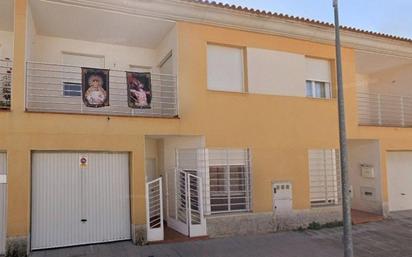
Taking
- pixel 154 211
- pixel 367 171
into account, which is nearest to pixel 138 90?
pixel 154 211

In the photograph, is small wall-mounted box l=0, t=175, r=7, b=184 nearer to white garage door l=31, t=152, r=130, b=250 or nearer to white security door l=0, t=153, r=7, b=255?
white security door l=0, t=153, r=7, b=255

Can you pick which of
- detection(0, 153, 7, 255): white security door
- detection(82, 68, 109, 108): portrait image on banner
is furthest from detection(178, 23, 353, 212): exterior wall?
detection(0, 153, 7, 255): white security door

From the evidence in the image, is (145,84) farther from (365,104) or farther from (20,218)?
(365,104)

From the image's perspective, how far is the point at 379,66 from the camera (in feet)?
47.5

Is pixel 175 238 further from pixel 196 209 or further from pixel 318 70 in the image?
pixel 318 70

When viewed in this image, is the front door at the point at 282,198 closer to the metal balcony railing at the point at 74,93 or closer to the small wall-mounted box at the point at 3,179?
the metal balcony railing at the point at 74,93

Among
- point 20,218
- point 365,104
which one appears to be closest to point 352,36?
point 365,104

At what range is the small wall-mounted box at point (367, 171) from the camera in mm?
12505

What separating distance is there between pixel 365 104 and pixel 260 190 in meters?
6.49

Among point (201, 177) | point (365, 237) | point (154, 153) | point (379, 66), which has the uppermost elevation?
point (379, 66)

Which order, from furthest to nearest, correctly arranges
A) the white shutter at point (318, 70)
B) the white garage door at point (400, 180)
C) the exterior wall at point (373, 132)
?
the white garage door at point (400, 180) → the exterior wall at point (373, 132) → the white shutter at point (318, 70)

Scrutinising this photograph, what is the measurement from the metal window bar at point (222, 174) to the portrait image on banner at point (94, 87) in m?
3.01

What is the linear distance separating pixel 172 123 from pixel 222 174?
87.5 inches

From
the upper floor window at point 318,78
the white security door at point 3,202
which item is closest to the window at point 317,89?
the upper floor window at point 318,78
